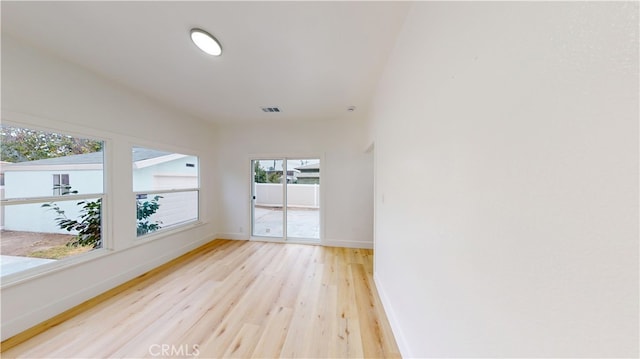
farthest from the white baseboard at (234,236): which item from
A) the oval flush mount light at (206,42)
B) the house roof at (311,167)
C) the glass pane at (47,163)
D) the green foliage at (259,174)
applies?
the oval flush mount light at (206,42)

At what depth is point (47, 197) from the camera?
1981mm

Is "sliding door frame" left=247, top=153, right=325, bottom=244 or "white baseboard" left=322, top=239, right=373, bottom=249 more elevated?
"sliding door frame" left=247, top=153, right=325, bottom=244

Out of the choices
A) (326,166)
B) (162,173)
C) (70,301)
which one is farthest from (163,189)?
(326,166)

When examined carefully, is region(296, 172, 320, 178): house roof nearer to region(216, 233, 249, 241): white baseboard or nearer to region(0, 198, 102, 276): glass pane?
region(216, 233, 249, 241): white baseboard

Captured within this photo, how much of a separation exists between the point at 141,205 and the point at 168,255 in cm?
90

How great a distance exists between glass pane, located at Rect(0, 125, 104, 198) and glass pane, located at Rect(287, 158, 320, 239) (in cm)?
275

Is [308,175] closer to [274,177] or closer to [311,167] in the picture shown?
[311,167]

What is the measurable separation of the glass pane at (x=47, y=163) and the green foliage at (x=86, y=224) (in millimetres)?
164

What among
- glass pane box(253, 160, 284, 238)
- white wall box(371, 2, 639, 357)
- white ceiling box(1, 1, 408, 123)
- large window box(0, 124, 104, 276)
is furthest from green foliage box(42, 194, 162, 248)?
white wall box(371, 2, 639, 357)

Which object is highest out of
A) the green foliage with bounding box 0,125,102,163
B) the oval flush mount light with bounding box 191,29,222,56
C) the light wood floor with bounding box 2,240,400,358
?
the oval flush mount light with bounding box 191,29,222,56

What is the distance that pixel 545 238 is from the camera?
49 cm

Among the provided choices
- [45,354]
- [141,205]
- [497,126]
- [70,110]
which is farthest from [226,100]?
[497,126]

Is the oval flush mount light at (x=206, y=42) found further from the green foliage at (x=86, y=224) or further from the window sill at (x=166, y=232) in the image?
the window sill at (x=166, y=232)

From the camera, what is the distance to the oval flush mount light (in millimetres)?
1662
